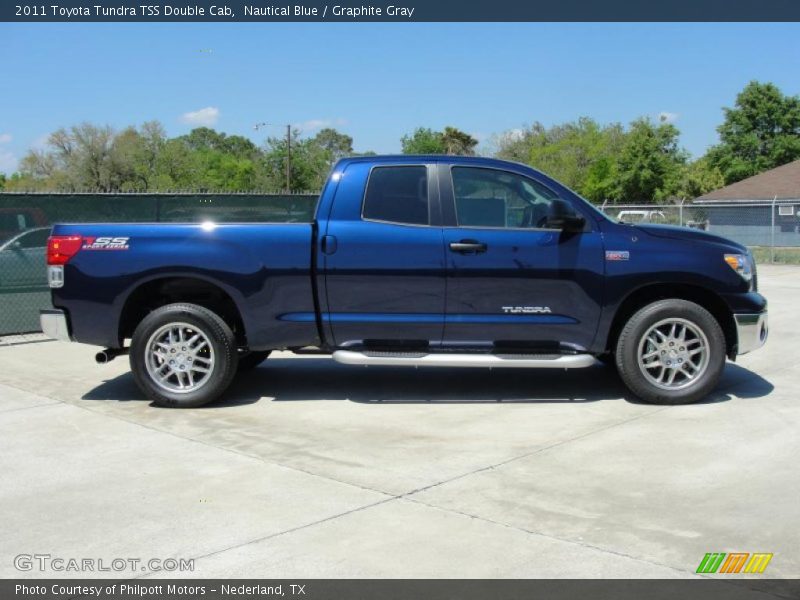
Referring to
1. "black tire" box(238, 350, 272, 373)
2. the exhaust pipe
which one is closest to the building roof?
"black tire" box(238, 350, 272, 373)

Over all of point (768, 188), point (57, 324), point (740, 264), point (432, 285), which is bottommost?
point (57, 324)

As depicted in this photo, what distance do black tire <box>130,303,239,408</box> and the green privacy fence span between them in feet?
13.0

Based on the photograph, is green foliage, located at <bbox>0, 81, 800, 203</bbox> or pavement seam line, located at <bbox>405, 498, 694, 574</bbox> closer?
pavement seam line, located at <bbox>405, 498, 694, 574</bbox>

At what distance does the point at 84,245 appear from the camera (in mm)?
6871

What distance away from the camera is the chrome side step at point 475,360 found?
6.64 m

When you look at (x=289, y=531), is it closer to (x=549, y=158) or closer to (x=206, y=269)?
(x=206, y=269)

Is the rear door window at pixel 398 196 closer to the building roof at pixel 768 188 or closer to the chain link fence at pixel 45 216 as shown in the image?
the chain link fence at pixel 45 216

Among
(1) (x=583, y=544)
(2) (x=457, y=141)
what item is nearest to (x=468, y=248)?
(1) (x=583, y=544)

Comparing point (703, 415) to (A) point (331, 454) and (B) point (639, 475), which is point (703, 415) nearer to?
(B) point (639, 475)

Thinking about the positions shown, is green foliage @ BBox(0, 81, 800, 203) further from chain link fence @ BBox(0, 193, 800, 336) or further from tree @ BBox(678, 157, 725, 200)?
chain link fence @ BBox(0, 193, 800, 336)

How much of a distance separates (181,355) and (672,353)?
4.05 m

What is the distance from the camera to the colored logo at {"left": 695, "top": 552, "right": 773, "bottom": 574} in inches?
147

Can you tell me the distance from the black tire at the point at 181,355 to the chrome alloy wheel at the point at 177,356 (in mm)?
17
